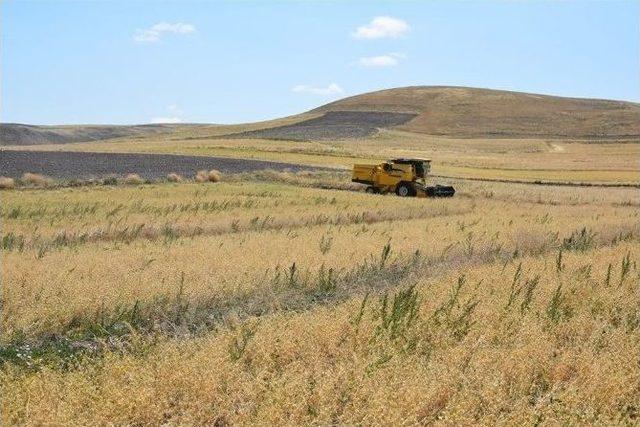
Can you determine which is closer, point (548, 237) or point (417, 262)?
point (417, 262)

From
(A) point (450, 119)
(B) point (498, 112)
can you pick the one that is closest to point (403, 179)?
(A) point (450, 119)

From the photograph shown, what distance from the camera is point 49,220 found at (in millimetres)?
19484

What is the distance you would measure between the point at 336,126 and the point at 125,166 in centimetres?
7369

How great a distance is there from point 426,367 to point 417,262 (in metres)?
7.59

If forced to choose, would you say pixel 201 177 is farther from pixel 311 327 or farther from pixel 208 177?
pixel 311 327

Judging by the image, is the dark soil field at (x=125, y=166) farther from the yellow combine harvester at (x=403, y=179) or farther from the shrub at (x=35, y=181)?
the yellow combine harvester at (x=403, y=179)

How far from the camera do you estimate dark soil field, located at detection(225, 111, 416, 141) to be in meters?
105

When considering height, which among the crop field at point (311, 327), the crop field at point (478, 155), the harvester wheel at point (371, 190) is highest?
the crop field at point (478, 155)

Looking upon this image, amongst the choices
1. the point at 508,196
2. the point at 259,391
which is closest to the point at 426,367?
the point at 259,391

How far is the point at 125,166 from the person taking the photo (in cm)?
4828

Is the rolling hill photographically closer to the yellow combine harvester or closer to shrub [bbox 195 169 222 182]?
shrub [bbox 195 169 222 182]

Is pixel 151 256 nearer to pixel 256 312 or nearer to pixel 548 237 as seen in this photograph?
pixel 256 312

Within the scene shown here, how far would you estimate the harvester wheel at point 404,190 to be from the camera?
34406 millimetres

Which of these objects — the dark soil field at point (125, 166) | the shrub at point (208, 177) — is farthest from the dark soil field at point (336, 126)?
the shrub at point (208, 177)
